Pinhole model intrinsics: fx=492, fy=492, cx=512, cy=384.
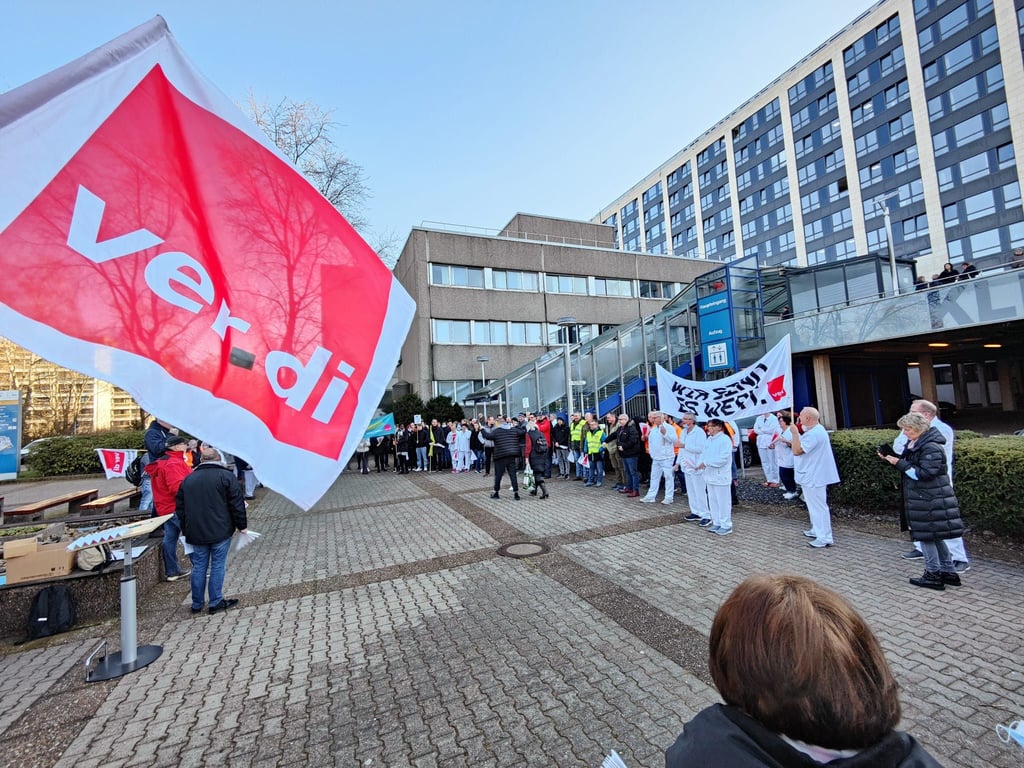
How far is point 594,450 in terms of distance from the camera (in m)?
12.9

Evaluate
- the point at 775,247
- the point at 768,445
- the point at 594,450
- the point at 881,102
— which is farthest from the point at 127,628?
the point at 775,247

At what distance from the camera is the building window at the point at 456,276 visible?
29453 mm

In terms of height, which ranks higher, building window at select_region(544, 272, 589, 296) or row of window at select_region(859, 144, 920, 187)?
row of window at select_region(859, 144, 920, 187)

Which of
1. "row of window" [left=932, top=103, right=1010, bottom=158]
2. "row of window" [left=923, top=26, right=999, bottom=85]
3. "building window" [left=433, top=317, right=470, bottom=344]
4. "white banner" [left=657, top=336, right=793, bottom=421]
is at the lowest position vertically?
"white banner" [left=657, top=336, right=793, bottom=421]

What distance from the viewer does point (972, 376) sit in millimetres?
35562

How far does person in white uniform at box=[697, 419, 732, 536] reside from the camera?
311 inches

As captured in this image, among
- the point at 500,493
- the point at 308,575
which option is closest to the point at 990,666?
the point at 308,575

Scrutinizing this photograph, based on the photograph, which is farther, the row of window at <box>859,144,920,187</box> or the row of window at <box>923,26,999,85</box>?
the row of window at <box>859,144,920,187</box>

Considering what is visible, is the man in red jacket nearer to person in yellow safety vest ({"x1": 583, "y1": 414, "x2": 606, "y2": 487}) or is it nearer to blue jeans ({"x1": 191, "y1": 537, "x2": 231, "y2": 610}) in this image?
blue jeans ({"x1": 191, "y1": 537, "x2": 231, "y2": 610})

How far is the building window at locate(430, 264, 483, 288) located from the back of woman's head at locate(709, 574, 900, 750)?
1145 inches

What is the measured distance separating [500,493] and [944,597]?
361 inches

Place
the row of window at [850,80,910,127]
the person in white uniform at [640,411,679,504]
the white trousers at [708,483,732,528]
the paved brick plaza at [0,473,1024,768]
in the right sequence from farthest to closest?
the row of window at [850,80,910,127] → the person in white uniform at [640,411,679,504] → the white trousers at [708,483,732,528] → the paved brick plaza at [0,473,1024,768]

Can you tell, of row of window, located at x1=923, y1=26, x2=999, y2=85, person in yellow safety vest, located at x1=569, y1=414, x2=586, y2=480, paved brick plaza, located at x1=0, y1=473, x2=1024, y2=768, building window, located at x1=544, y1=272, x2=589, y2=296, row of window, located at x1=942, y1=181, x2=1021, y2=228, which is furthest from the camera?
row of window, located at x1=923, y1=26, x2=999, y2=85

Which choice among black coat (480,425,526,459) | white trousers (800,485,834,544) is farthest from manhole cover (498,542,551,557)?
black coat (480,425,526,459)
